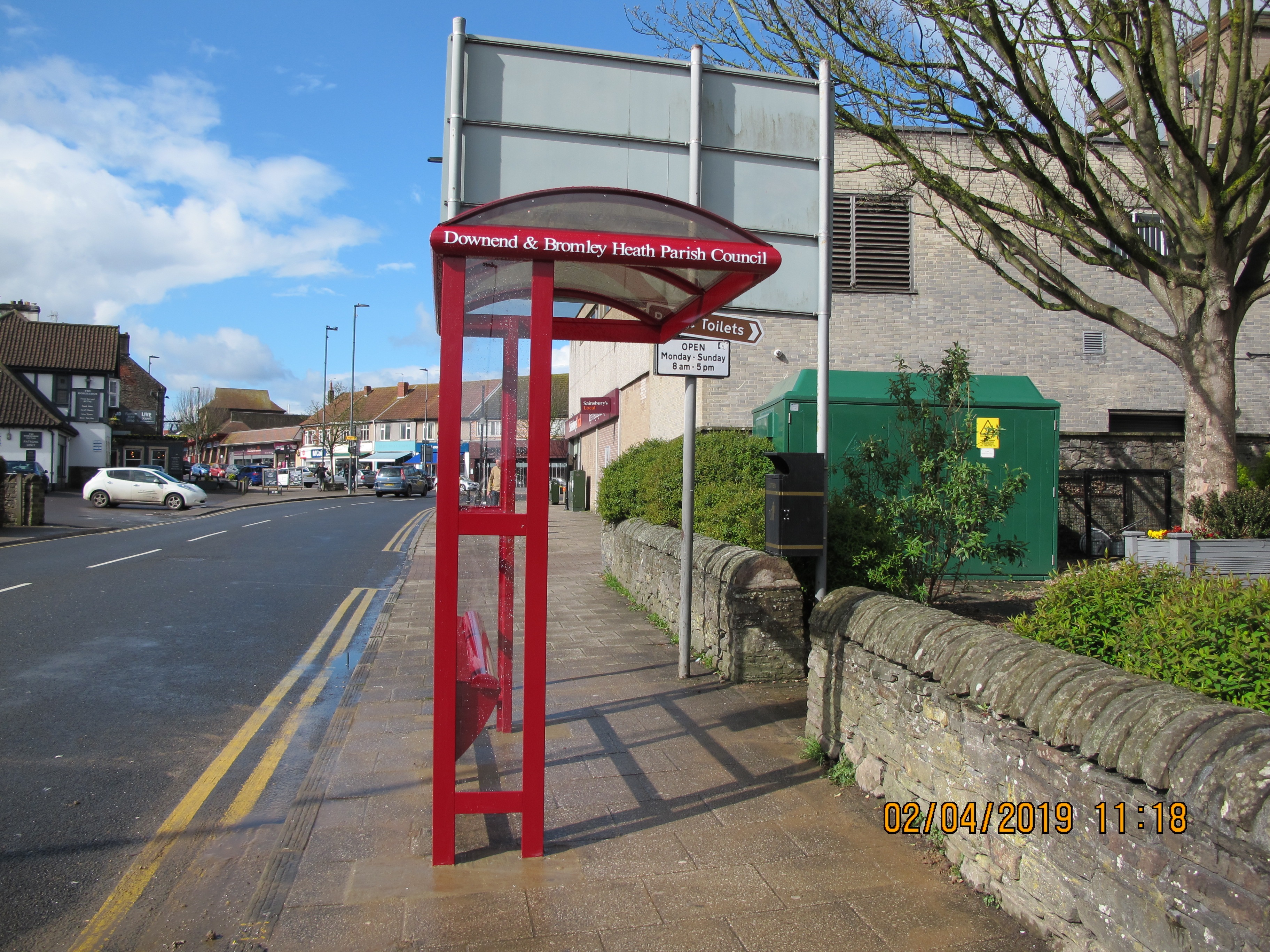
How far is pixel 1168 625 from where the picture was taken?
3.48 meters

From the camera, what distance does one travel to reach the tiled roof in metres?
49.7

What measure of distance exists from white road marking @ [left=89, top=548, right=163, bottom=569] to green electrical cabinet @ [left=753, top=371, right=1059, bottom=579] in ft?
35.6

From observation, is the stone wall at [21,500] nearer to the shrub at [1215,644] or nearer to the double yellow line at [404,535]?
the double yellow line at [404,535]

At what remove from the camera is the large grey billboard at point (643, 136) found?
6.10 meters

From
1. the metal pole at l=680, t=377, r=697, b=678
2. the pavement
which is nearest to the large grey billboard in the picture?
the metal pole at l=680, t=377, r=697, b=678

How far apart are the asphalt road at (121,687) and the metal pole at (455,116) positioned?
3.67 metres

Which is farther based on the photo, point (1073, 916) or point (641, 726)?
point (641, 726)

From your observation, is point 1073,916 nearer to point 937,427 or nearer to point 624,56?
point 937,427

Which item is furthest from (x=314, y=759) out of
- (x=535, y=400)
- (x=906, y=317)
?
(x=906, y=317)

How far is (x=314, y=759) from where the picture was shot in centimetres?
536

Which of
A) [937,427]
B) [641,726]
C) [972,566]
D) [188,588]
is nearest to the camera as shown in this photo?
[641,726]

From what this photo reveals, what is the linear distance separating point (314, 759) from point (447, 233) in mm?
3316

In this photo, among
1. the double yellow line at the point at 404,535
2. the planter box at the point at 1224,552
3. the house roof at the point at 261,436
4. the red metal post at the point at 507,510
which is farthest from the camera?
the house roof at the point at 261,436

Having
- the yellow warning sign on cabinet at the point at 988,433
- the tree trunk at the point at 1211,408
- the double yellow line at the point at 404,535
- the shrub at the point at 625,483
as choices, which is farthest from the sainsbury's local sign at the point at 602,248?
the double yellow line at the point at 404,535
